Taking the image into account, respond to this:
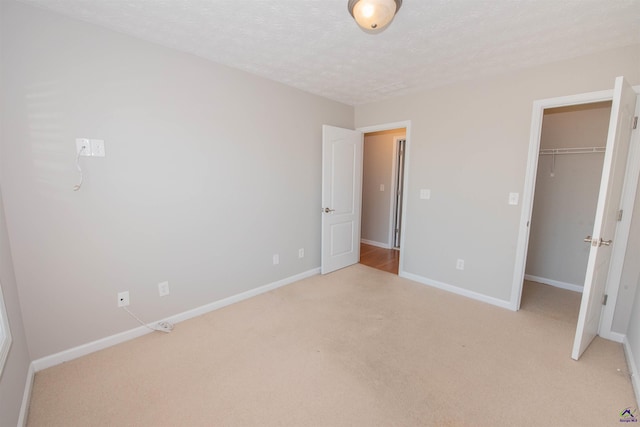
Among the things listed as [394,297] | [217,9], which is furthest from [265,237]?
[217,9]

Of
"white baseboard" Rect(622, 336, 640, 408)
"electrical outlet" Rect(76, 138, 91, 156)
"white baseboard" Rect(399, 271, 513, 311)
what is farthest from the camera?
"white baseboard" Rect(399, 271, 513, 311)

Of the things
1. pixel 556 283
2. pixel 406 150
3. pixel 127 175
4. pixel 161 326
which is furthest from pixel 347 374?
pixel 556 283

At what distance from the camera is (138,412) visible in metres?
1.55

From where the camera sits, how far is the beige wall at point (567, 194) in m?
3.06

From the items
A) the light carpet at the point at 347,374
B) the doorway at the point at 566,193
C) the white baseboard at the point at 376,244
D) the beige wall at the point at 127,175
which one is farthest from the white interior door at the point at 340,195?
the doorway at the point at 566,193

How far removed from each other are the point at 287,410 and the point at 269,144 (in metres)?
2.41

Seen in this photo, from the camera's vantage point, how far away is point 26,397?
157 centimetres

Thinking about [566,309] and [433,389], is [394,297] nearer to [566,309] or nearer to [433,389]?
[433,389]

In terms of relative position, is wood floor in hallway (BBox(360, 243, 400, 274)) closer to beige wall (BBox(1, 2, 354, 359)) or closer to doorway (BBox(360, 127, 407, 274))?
doorway (BBox(360, 127, 407, 274))

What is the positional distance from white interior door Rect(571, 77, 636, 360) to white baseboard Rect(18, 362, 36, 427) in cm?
347

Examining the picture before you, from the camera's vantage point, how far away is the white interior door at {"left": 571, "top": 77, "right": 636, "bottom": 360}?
175 centimetres

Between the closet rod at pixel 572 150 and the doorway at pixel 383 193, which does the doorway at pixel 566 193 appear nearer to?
the closet rod at pixel 572 150

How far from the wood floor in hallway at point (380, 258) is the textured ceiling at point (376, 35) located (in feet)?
8.59

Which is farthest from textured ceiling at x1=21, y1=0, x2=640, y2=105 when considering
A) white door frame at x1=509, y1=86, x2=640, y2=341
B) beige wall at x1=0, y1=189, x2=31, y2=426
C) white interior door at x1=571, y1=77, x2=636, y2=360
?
beige wall at x1=0, y1=189, x2=31, y2=426
